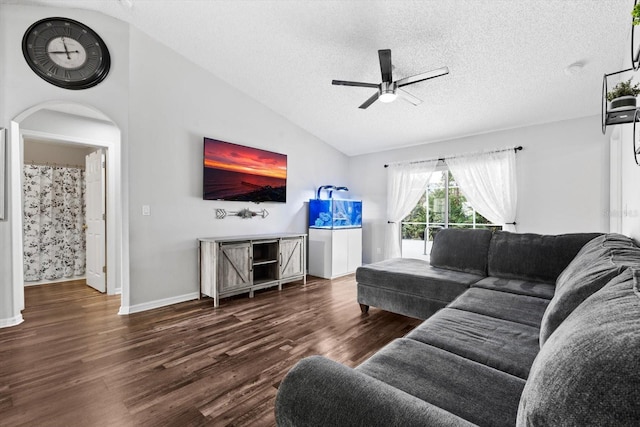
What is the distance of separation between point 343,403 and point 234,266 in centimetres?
296

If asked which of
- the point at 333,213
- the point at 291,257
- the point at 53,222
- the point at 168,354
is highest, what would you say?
the point at 333,213

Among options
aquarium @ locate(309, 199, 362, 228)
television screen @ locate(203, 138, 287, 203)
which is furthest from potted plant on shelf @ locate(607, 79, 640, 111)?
television screen @ locate(203, 138, 287, 203)

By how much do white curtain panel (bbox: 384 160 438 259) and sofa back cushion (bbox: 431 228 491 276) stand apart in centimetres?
194

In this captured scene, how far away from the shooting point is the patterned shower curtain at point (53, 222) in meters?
4.11

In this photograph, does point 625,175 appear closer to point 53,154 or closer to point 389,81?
point 389,81

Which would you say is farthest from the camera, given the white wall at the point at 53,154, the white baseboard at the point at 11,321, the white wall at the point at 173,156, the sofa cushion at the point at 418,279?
the white wall at the point at 53,154

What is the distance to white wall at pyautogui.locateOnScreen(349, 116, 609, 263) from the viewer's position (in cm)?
359

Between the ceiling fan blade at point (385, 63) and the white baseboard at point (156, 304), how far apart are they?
327 cm

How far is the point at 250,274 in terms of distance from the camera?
144 inches

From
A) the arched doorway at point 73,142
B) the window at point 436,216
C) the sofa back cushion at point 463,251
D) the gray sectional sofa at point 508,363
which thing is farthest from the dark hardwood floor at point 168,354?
the window at point 436,216

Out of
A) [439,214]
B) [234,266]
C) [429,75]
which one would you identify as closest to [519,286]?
[429,75]

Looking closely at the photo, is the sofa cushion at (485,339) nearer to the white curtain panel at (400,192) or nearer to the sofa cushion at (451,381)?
the sofa cushion at (451,381)

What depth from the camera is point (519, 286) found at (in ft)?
7.70

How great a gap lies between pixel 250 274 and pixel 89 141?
265 centimetres
